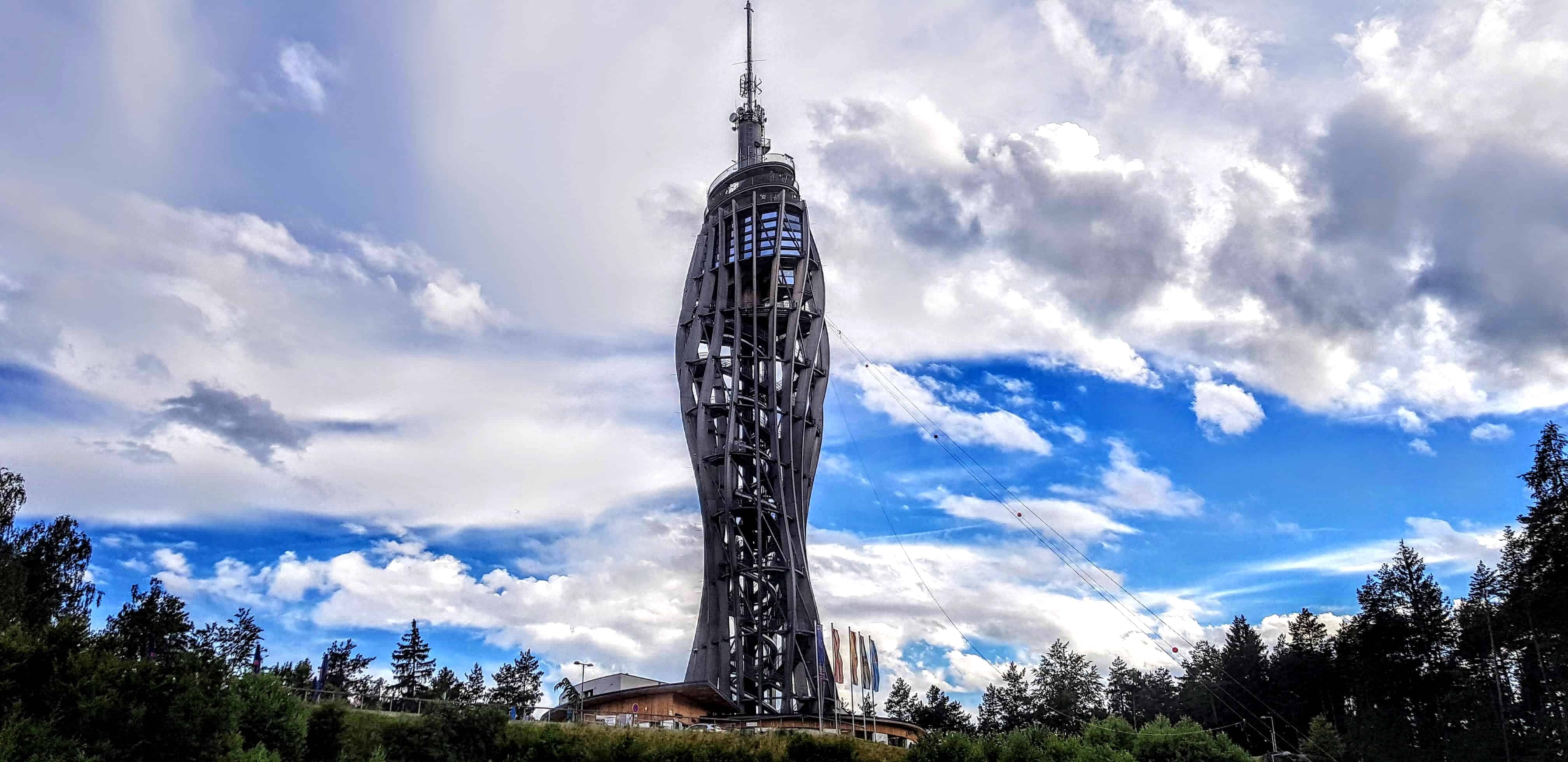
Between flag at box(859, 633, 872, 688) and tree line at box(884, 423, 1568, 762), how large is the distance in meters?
7.40

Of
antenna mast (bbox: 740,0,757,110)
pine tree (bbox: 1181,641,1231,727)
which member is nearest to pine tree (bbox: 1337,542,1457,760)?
pine tree (bbox: 1181,641,1231,727)

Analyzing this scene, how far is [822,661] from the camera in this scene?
49188mm

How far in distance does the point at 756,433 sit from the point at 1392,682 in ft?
132

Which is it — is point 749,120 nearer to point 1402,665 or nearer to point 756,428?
point 756,428

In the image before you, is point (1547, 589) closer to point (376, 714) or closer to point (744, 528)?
point (744, 528)

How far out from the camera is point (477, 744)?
28.9m

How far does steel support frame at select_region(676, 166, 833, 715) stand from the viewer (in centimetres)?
4947

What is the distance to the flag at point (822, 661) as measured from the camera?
48031 millimetres

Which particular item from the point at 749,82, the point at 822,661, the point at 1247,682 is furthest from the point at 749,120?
the point at 1247,682

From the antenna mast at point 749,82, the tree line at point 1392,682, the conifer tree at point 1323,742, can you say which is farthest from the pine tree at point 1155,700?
the antenna mast at point 749,82

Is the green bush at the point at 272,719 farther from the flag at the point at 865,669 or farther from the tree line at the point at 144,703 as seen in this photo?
the flag at the point at 865,669

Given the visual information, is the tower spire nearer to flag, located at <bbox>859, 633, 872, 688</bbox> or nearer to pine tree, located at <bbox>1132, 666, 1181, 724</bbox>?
flag, located at <bbox>859, 633, 872, 688</bbox>

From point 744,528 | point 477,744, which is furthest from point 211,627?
point 477,744

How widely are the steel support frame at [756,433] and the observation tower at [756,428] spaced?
70 millimetres
